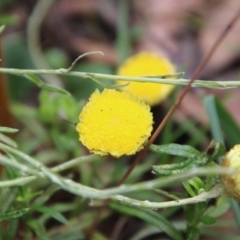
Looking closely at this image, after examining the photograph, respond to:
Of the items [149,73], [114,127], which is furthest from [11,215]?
[149,73]

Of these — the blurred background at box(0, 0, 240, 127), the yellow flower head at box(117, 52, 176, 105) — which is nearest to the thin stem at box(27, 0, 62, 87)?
the blurred background at box(0, 0, 240, 127)

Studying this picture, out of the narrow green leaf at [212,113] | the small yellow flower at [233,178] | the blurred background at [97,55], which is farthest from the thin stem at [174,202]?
the blurred background at [97,55]

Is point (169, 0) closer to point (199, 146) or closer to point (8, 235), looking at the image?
point (199, 146)

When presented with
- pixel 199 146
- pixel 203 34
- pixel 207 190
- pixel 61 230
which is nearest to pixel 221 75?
pixel 203 34

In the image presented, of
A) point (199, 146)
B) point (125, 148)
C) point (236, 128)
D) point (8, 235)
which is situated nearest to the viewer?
point (125, 148)

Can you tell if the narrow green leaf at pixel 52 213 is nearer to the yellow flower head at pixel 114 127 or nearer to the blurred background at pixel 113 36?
the yellow flower head at pixel 114 127

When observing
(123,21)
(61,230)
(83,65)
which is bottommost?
(61,230)

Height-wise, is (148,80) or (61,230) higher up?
(148,80)

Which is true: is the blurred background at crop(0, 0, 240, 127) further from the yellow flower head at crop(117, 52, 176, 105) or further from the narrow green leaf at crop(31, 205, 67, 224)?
the narrow green leaf at crop(31, 205, 67, 224)
